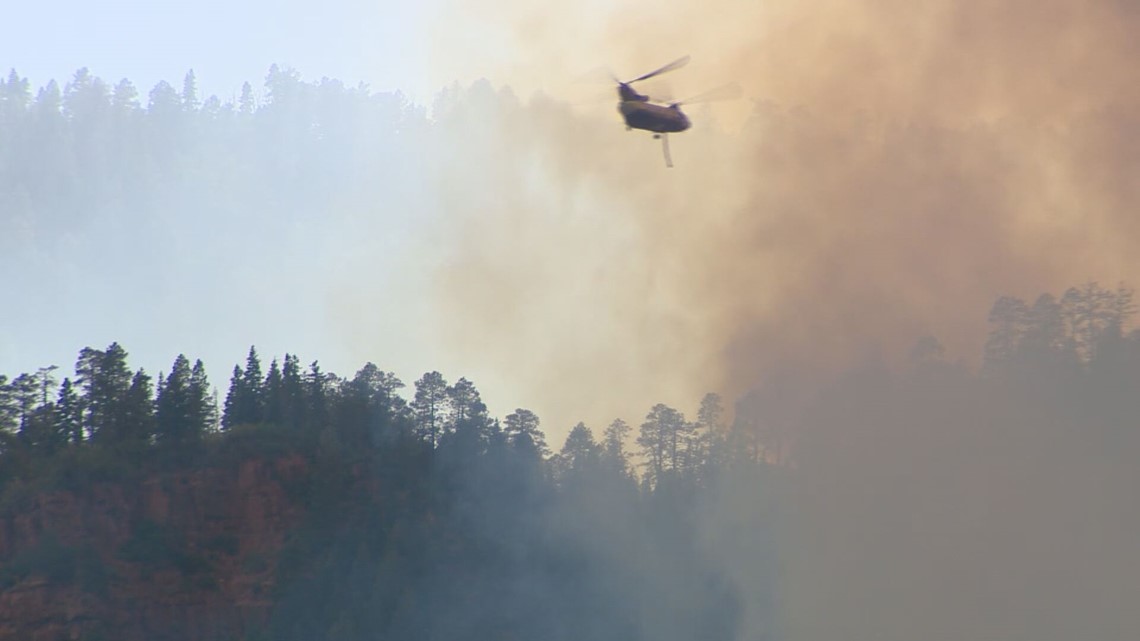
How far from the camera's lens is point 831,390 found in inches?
3317

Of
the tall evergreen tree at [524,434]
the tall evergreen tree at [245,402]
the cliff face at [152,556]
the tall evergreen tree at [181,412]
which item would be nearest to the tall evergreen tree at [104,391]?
the tall evergreen tree at [181,412]

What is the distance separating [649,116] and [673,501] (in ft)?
169

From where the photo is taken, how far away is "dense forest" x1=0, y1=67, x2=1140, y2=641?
71.2 meters

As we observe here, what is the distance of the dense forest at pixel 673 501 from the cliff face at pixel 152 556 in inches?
9.9

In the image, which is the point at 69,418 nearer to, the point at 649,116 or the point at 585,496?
the point at 585,496

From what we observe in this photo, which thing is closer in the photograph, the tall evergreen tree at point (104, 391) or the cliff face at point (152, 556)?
the cliff face at point (152, 556)

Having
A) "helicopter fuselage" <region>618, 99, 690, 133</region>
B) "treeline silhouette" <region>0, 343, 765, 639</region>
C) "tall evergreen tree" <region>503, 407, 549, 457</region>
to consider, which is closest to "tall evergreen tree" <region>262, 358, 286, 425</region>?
"treeline silhouette" <region>0, 343, 765, 639</region>

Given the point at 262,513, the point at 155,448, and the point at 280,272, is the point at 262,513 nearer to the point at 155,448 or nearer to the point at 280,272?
the point at 155,448

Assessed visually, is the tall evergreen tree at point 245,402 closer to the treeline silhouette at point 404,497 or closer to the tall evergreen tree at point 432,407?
the treeline silhouette at point 404,497

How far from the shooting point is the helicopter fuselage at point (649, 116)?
4144cm

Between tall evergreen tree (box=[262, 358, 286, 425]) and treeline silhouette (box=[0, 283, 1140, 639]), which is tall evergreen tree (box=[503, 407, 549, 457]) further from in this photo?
tall evergreen tree (box=[262, 358, 286, 425])

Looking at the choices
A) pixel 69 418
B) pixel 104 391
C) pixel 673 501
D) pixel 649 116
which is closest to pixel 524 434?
pixel 673 501

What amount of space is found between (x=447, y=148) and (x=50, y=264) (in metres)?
60.3

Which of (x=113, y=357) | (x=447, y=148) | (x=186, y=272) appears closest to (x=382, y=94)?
(x=447, y=148)
